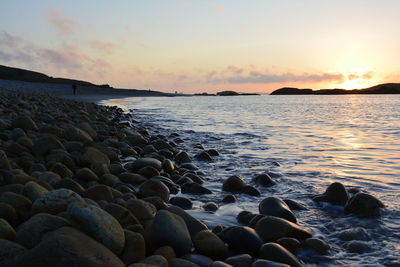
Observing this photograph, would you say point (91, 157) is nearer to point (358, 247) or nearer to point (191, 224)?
point (191, 224)

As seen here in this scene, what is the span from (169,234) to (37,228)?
1.06 meters

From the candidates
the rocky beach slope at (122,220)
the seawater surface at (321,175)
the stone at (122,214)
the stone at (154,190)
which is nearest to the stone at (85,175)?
the rocky beach slope at (122,220)

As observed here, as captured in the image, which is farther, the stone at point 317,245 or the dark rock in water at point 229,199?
the dark rock in water at point 229,199

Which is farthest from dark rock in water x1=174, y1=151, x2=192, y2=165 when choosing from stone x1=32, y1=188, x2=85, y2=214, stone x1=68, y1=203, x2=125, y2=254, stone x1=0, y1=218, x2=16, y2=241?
stone x1=0, y1=218, x2=16, y2=241

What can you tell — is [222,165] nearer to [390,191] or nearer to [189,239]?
[390,191]

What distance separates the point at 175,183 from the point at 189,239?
253 centimetres

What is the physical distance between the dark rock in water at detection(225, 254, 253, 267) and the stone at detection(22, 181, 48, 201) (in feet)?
6.04

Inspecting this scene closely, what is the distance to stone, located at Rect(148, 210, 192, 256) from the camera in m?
3.12

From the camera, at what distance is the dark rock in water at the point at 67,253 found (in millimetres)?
2213

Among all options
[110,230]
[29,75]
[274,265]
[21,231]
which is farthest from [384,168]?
[29,75]

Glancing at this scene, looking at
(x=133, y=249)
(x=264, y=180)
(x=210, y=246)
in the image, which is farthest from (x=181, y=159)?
(x=133, y=249)

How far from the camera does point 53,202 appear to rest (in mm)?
3137

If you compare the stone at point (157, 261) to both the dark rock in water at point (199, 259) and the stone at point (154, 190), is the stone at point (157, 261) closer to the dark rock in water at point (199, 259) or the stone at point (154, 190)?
the dark rock in water at point (199, 259)

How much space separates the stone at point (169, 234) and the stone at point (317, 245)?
49.3 inches
